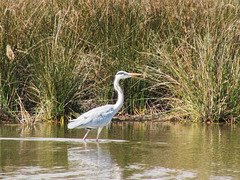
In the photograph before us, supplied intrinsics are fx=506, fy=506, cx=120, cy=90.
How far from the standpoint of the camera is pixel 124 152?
21.5 ft

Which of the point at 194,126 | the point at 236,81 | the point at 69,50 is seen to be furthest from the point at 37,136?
the point at 236,81

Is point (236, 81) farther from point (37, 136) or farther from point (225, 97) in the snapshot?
point (37, 136)

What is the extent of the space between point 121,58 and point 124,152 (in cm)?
385

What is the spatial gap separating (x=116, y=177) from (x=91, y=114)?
272 cm

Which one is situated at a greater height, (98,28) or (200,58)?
(98,28)

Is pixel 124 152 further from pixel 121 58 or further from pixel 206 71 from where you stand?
pixel 121 58

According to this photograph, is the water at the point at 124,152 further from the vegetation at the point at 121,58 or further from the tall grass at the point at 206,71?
the vegetation at the point at 121,58

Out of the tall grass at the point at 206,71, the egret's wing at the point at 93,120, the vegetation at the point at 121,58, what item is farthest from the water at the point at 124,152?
the vegetation at the point at 121,58

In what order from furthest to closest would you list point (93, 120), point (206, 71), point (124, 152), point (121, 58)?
point (121, 58)
point (206, 71)
point (93, 120)
point (124, 152)

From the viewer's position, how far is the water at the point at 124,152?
5289 mm

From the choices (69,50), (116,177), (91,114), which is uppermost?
(69,50)

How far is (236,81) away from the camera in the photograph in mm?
9000

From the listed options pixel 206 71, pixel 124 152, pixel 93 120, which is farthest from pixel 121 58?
pixel 124 152

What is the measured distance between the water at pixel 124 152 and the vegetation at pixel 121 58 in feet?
2.07
